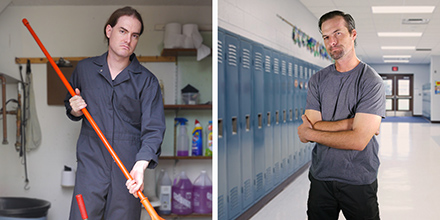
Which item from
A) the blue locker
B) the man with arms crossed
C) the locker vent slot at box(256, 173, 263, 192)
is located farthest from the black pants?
the locker vent slot at box(256, 173, 263, 192)

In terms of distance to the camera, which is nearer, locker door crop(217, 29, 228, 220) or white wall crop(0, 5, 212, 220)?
locker door crop(217, 29, 228, 220)

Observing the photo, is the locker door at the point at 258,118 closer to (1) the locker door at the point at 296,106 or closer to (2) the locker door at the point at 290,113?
(2) the locker door at the point at 290,113

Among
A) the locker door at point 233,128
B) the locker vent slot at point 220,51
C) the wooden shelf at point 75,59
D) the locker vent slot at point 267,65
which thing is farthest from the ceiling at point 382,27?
the wooden shelf at point 75,59

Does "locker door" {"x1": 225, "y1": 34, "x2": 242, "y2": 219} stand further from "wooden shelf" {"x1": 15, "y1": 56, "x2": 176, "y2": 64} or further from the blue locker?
"wooden shelf" {"x1": 15, "y1": 56, "x2": 176, "y2": 64}

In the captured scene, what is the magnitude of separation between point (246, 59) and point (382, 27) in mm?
1214

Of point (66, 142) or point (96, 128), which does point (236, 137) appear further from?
point (66, 142)

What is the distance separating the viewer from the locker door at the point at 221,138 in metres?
3.02

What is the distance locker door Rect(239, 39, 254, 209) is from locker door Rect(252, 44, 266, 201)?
67 mm

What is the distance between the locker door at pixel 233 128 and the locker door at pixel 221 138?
0.06 meters

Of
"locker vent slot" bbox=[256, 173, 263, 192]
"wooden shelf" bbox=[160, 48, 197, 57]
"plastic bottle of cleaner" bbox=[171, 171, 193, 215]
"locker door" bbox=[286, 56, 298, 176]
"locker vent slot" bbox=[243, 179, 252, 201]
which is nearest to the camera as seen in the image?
"locker door" bbox=[286, 56, 298, 176]

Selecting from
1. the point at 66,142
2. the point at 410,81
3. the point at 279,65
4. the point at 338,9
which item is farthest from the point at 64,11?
the point at 410,81

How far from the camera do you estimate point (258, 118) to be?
3.62 metres

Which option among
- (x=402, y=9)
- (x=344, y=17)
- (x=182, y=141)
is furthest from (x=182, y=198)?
(x=402, y=9)

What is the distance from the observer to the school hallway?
2.16 m
